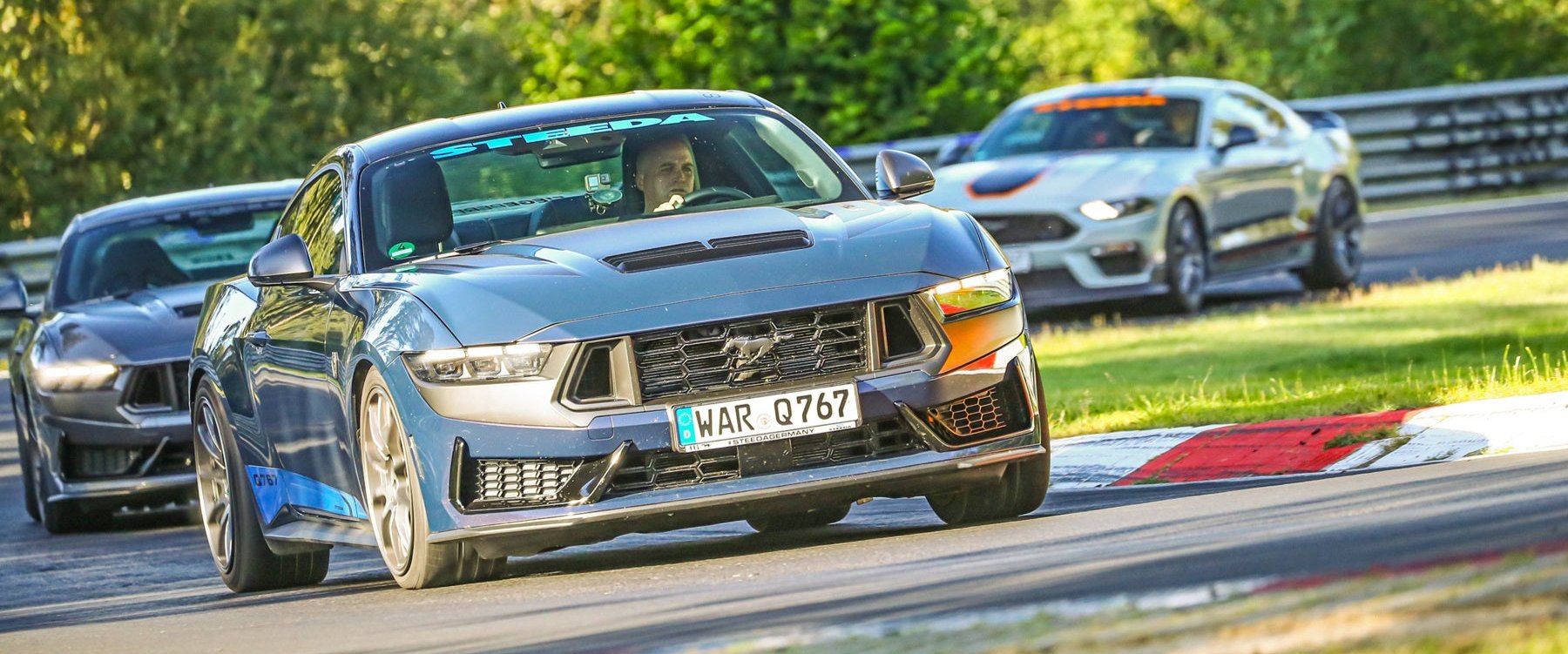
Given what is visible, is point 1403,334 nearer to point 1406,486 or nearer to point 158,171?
point 1406,486

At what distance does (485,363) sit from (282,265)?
4.35 feet

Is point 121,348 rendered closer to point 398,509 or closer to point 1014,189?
point 398,509

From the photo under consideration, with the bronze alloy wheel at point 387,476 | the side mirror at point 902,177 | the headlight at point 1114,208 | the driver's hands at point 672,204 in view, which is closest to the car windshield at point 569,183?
Result: the driver's hands at point 672,204

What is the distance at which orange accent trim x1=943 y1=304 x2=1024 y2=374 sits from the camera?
7379 millimetres

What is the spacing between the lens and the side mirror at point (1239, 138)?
1717 cm

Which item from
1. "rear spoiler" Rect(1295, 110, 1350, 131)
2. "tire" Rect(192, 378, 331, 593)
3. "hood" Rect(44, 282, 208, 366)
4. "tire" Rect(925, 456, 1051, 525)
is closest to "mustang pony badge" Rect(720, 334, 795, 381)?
"tire" Rect(925, 456, 1051, 525)

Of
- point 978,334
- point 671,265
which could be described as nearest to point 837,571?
point 978,334

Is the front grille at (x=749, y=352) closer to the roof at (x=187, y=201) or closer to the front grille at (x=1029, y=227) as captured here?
the roof at (x=187, y=201)

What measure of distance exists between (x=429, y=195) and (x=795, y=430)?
178 cm

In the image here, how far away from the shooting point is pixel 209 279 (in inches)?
495

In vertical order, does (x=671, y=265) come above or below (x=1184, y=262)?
above

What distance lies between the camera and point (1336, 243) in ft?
59.3

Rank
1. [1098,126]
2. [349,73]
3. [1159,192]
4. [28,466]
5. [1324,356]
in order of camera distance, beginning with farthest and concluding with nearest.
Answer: [349,73], [1098,126], [1159,192], [1324,356], [28,466]

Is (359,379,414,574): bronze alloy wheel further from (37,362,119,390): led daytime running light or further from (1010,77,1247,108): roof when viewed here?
(1010,77,1247,108): roof
